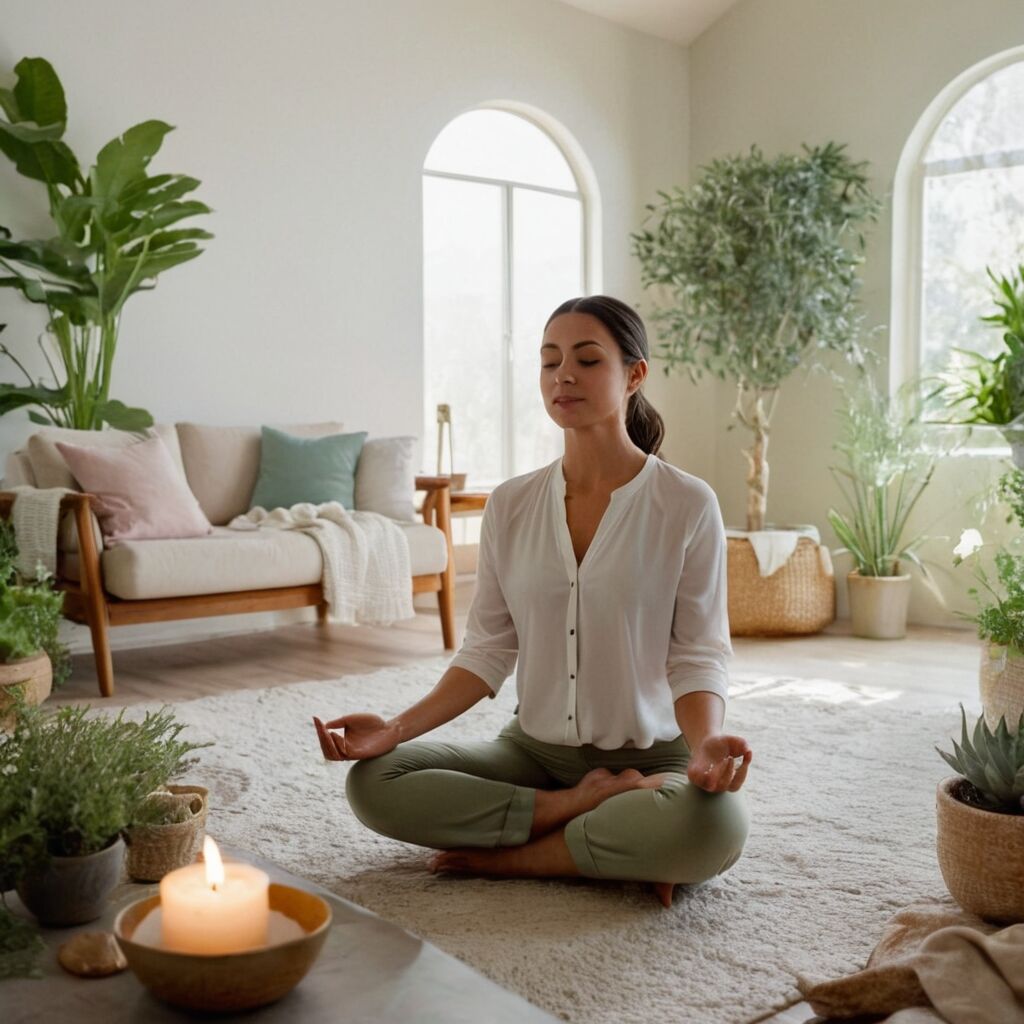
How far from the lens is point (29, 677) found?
10.4ft

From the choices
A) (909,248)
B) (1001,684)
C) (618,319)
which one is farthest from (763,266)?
(618,319)

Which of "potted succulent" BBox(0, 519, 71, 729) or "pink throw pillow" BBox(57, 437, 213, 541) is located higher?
"pink throw pillow" BBox(57, 437, 213, 541)

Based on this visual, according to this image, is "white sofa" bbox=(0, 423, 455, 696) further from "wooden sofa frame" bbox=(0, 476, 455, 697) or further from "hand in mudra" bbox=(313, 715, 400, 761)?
"hand in mudra" bbox=(313, 715, 400, 761)

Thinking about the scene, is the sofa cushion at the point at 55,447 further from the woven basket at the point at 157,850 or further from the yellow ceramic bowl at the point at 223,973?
the yellow ceramic bowl at the point at 223,973

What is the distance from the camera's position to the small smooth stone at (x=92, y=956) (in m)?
1.03

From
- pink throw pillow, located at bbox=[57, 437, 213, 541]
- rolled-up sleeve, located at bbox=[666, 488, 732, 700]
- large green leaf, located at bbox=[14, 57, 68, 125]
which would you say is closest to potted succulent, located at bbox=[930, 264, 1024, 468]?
rolled-up sleeve, located at bbox=[666, 488, 732, 700]

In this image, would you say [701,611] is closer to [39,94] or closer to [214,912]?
[214,912]

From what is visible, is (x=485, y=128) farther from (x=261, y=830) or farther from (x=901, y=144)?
(x=261, y=830)

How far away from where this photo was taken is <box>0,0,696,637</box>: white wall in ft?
14.7

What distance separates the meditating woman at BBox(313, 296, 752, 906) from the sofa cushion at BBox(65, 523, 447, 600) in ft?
6.08

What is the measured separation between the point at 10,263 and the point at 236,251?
91cm

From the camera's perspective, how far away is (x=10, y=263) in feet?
14.1

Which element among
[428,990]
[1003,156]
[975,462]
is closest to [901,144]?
[1003,156]

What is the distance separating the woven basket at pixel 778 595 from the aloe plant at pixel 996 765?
3.00 metres
